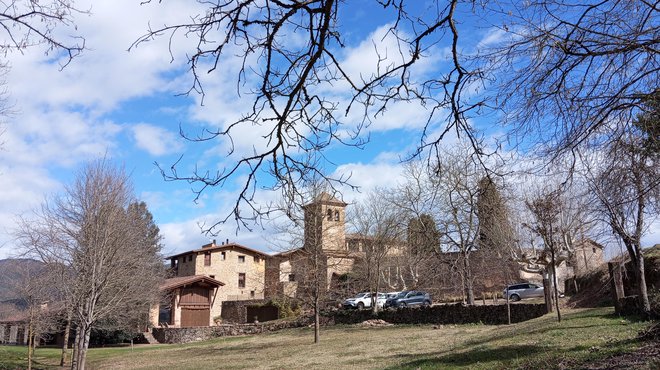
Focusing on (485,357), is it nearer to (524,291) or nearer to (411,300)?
(524,291)

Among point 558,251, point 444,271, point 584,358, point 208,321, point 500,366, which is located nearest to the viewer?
point 584,358

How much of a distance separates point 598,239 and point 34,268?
2378 centimetres

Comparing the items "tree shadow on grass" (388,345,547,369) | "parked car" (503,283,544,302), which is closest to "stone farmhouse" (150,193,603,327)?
"parked car" (503,283,544,302)

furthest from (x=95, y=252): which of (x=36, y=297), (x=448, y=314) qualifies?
(x=448, y=314)

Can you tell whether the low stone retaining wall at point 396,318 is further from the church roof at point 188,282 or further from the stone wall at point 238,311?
the stone wall at point 238,311

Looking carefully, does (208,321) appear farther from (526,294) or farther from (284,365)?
(284,365)

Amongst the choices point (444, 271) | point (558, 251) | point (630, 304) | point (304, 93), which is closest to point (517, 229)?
point (558, 251)

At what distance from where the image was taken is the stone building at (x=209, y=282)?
157 feet

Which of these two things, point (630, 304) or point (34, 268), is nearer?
point (630, 304)

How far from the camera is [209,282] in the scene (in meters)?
49.2

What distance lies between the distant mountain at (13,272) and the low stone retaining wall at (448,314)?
2094cm

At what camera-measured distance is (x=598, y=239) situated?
1523 cm

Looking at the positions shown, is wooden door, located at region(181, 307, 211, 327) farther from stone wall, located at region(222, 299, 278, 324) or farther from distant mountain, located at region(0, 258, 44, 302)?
distant mountain, located at region(0, 258, 44, 302)

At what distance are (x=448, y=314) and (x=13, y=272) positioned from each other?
23.6 m
